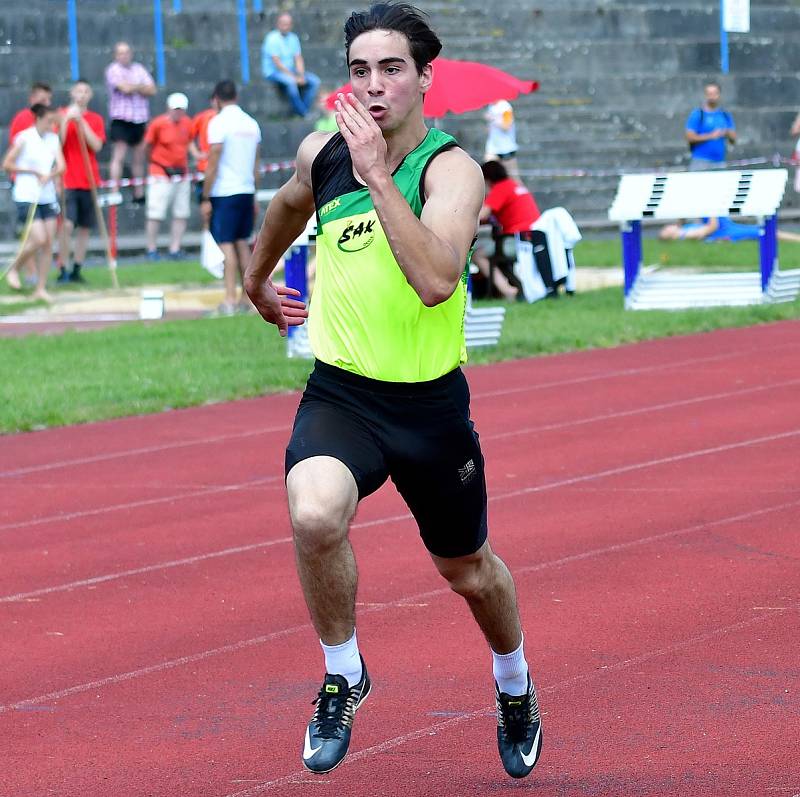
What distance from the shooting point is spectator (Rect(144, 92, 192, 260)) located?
825 inches

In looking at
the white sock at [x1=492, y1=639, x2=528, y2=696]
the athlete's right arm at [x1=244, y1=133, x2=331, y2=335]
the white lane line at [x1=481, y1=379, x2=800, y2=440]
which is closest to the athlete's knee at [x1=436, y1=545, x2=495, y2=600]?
the white sock at [x1=492, y1=639, x2=528, y2=696]

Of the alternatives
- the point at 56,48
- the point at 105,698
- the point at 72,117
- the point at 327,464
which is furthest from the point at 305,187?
the point at 56,48

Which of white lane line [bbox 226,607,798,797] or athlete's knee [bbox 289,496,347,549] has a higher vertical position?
athlete's knee [bbox 289,496,347,549]

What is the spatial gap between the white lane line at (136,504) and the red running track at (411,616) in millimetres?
20

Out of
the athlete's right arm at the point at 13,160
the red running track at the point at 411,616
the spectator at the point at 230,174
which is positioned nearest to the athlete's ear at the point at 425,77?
the red running track at the point at 411,616

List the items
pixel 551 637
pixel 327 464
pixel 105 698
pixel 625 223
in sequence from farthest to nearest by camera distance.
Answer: pixel 625 223 < pixel 551 637 < pixel 105 698 < pixel 327 464

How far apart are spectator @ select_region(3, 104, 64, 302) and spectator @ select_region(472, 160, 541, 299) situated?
14.6ft

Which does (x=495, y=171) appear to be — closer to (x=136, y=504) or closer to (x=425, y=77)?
(x=136, y=504)

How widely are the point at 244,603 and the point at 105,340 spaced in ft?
26.2

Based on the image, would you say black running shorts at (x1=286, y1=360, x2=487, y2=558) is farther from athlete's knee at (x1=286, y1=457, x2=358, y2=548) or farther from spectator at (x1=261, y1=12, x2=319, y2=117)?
spectator at (x1=261, y1=12, x2=319, y2=117)

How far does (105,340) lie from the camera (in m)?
14.0

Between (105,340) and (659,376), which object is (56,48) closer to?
(105,340)

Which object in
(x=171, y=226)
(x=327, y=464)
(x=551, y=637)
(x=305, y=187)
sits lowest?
(x=171, y=226)

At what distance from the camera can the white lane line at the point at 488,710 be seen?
4348mm
